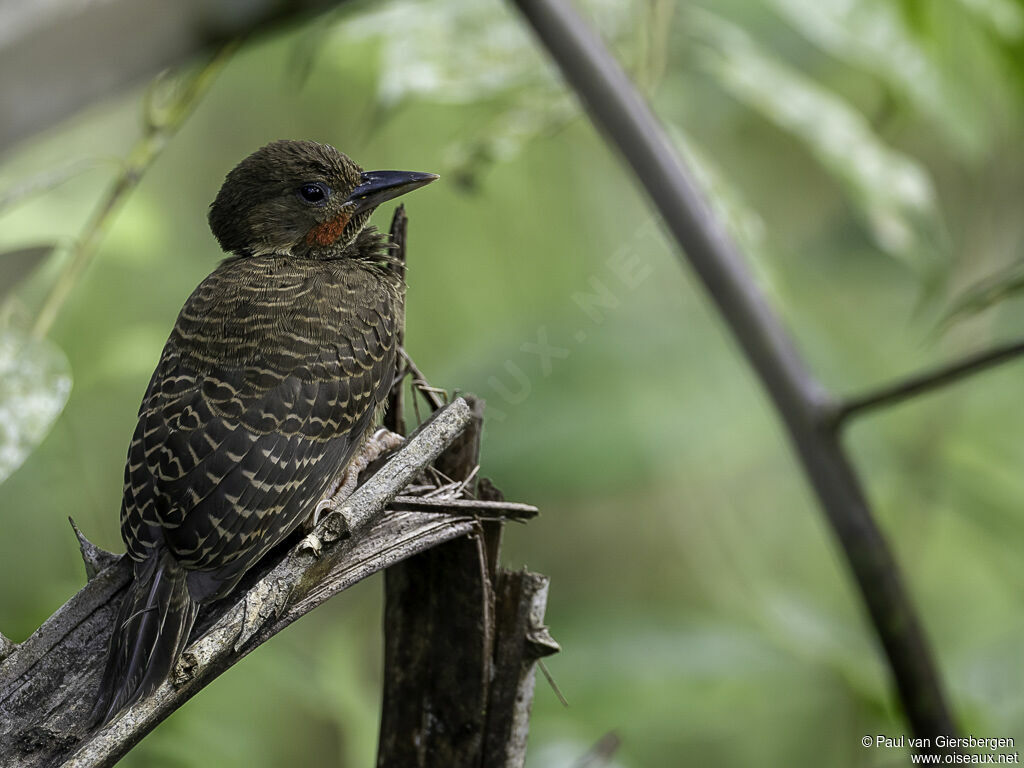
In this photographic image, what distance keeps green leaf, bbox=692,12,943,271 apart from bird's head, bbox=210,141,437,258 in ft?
1.57

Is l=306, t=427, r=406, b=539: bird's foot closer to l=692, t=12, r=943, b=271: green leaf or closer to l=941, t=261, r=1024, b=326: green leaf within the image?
l=941, t=261, r=1024, b=326: green leaf

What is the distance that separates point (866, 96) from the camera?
6.32 feet

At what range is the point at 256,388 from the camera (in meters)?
0.69

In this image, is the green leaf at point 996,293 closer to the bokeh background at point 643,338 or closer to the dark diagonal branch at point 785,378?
the bokeh background at point 643,338

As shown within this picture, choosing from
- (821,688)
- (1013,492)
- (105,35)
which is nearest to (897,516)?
(1013,492)

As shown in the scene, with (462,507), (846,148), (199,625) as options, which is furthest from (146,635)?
(846,148)

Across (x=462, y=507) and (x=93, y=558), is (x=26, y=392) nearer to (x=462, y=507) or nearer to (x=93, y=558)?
(x=93, y=558)

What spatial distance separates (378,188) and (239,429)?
0.76 ft

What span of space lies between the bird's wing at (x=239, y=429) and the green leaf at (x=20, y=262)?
5.0 inches

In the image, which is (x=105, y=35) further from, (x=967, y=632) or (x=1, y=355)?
(x=967, y=632)

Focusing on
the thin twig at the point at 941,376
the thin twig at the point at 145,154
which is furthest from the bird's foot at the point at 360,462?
the thin twig at the point at 941,376

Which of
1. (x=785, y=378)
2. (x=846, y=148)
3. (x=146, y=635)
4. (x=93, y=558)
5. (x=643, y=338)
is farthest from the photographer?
(x=643, y=338)

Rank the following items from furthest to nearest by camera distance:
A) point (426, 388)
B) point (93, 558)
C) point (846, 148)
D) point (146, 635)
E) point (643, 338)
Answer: point (643, 338) → point (846, 148) → point (426, 388) → point (93, 558) → point (146, 635)

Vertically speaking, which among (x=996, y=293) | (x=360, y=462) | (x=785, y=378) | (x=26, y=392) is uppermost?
(x=26, y=392)
